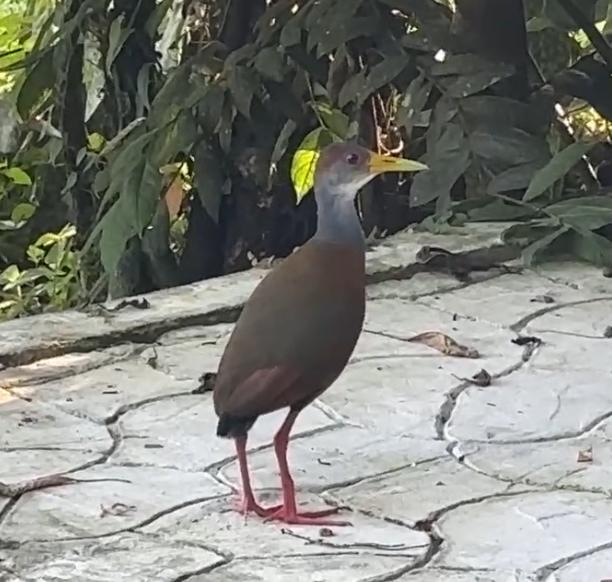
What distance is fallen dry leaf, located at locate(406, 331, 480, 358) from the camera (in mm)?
4625

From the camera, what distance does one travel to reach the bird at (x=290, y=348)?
133 inches

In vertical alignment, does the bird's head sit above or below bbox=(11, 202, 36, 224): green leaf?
above

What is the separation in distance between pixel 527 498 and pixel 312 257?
0.67 metres

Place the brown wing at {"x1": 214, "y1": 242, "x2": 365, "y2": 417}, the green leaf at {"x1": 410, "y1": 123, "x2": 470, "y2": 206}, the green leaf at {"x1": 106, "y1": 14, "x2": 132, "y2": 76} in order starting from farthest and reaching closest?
1. the green leaf at {"x1": 106, "y1": 14, "x2": 132, "y2": 76}
2. the green leaf at {"x1": 410, "y1": 123, "x2": 470, "y2": 206}
3. the brown wing at {"x1": 214, "y1": 242, "x2": 365, "y2": 417}

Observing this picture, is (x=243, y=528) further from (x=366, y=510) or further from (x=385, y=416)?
(x=385, y=416)

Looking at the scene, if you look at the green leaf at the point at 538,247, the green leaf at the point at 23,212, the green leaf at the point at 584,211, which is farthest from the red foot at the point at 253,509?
the green leaf at the point at 23,212

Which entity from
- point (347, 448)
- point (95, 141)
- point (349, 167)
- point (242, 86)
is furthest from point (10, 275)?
point (349, 167)

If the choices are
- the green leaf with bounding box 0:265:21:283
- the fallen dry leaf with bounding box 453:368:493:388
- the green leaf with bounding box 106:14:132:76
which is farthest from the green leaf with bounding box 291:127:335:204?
the green leaf with bounding box 0:265:21:283

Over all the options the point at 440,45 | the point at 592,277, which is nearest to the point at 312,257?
the point at 592,277

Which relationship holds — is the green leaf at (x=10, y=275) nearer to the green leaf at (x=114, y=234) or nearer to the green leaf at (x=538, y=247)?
the green leaf at (x=114, y=234)

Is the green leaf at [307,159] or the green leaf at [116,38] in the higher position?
the green leaf at [116,38]

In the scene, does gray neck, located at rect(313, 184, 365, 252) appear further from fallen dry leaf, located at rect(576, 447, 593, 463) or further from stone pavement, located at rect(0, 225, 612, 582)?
fallen dry leaf, located at rect(576, 447, 593, 463)

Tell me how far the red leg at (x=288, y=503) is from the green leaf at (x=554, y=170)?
2.23 m

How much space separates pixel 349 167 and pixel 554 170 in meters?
1.93
